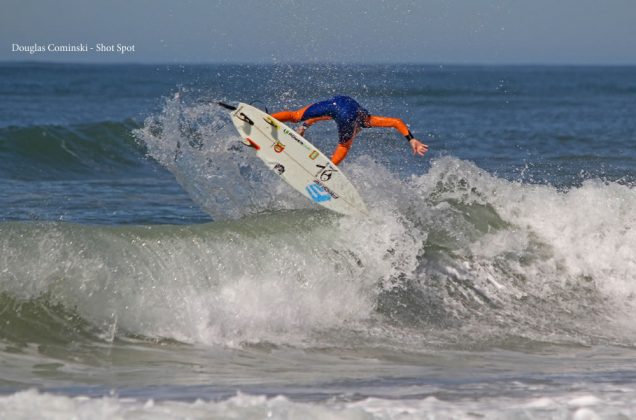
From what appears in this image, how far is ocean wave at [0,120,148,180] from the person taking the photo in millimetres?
18352

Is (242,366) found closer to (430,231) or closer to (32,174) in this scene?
(430,231)

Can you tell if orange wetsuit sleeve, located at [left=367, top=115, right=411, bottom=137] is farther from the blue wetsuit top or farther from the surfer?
the blue wetsuit top

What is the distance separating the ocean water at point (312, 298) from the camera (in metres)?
6.42

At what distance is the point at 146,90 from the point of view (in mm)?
50188

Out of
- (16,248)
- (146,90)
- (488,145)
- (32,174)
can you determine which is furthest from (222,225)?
(146,90)

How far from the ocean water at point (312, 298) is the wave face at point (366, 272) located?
0.08 ft

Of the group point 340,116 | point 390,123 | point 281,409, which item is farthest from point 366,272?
point 281,409

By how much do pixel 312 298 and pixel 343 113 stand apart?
108 inches

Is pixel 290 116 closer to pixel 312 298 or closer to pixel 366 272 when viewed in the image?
pixel 366 272

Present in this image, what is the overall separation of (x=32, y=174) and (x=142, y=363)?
36.4 ft

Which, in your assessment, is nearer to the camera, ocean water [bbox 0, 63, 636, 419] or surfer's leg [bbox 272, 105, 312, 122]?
ocean water [bbox 0, 63, 636, 419]

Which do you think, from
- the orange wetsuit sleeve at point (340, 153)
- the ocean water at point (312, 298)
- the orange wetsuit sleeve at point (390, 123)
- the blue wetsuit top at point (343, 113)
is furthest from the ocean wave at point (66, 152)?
the orange wetsuit sleeve at point (390, 123)

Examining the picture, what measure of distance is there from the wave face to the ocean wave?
6824 mm

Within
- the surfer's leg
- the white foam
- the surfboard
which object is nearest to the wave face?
the surfboard
